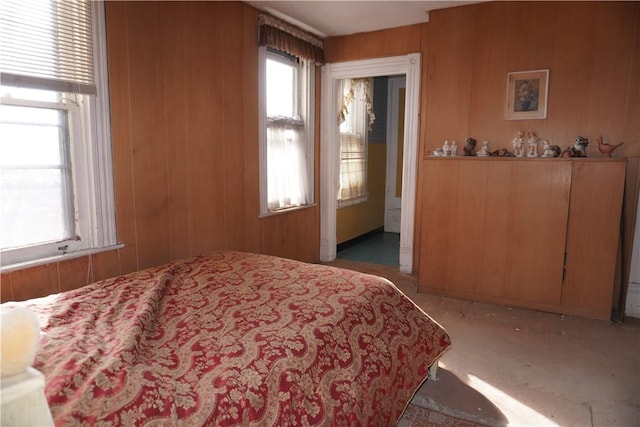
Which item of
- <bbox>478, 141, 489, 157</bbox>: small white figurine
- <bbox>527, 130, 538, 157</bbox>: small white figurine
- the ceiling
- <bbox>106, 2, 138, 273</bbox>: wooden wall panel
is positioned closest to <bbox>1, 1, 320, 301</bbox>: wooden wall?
<bbox>106, 2, 138, 273</bbox>: wooden wall panel

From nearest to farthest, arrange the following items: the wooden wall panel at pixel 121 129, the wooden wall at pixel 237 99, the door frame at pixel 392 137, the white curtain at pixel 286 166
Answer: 1. the wooden wall panel at pixel 121 129
2. the wooden wall at pixel 237 99
3. the white curtain at pixel 286 166
4. the door frame at pixel 392 137

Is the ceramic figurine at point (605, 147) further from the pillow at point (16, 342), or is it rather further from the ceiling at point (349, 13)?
the pillow at point (16, 342)

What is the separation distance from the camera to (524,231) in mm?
3459

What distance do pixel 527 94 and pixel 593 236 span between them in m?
1.27

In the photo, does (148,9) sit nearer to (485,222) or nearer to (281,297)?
(281,297)

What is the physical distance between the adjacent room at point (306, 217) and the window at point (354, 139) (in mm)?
257

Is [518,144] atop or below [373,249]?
atop

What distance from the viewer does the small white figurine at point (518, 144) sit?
3615mm

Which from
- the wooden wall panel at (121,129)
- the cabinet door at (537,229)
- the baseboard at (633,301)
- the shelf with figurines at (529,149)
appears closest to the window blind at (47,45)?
the wooden wall panel at (121,129)

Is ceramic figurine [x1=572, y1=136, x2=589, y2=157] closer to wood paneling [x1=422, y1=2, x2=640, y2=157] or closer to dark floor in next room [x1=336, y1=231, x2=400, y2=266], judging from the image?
wood paneling [x1=422, y1=2, x2=640, y2=157]

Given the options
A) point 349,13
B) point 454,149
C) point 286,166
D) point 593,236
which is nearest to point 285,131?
point 286,166

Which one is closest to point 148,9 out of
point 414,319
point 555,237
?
point 414,319

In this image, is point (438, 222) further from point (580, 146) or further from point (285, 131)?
point (285, 131)

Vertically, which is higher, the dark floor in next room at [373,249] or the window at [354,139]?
the window at [354,139]
